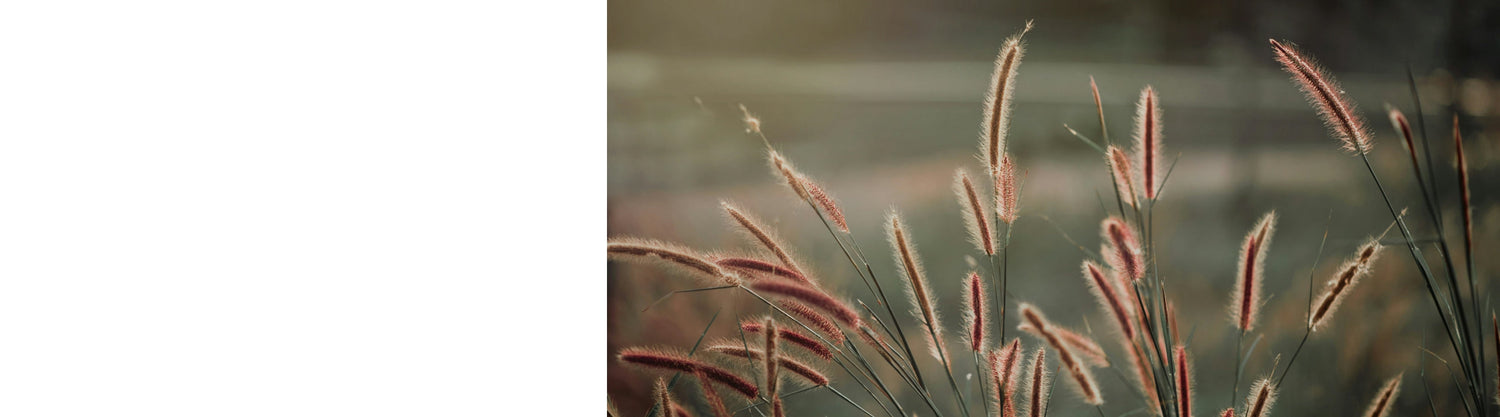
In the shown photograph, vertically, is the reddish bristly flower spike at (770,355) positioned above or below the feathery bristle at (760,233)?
below

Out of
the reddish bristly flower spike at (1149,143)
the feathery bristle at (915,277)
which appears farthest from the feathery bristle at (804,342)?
the reddish bristly flower spike at (1149,143)

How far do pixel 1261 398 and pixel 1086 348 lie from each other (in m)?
0.23

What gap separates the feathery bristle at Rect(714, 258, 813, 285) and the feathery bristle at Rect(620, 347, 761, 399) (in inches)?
5.5

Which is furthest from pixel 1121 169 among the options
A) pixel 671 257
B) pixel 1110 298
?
pixel 671 257

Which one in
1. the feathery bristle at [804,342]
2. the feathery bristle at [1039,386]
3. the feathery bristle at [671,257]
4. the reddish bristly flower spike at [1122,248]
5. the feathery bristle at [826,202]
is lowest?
the feathery bristle at [1039,386]

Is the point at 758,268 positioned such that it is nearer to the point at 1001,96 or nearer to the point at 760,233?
the point at 760,233

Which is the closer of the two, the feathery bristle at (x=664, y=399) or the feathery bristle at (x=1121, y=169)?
the feathery bristle at (x=1121, y=169)

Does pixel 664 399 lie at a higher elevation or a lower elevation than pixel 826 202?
lower

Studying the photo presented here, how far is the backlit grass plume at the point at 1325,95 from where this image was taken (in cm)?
115

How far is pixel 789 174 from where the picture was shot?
123 centimetres

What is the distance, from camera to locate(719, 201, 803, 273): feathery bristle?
1.24 m

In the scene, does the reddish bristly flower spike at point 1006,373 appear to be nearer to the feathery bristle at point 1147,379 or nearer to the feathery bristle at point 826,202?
the feathery bristle at point 1147,379

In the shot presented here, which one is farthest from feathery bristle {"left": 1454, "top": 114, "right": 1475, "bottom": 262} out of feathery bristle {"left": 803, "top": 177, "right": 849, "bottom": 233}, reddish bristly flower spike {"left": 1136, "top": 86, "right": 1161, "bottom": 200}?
feathery bristle {"left": 803, "top": 177, "right": 849, "bottom": 233}
